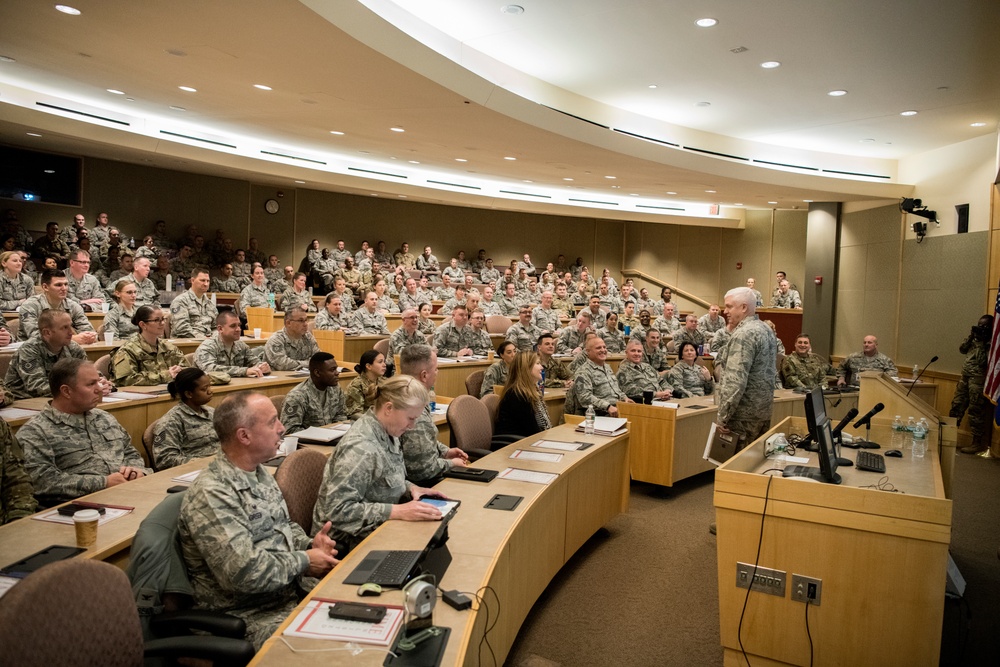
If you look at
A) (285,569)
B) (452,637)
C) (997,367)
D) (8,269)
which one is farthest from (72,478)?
(997,367)

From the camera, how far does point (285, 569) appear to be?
2172 millimetres

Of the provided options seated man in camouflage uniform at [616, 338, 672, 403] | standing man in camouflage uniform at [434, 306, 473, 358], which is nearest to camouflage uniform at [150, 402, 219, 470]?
seated man in camouflage uniform at [616, 338, 672, 403]

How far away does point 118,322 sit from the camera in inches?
268

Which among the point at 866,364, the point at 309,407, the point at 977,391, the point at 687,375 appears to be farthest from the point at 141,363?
the point at 977,391

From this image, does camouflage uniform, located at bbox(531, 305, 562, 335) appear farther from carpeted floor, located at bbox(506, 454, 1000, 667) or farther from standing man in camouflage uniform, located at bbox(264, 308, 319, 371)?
carpeted floor, located at bbox(506, 454, 1000, 667)

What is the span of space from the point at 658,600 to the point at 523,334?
542cm

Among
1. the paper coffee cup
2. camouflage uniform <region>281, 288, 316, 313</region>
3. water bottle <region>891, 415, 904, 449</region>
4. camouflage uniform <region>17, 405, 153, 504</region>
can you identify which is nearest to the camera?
the paper coffee cup

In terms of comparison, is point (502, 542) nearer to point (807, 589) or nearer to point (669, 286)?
point (807, 589)

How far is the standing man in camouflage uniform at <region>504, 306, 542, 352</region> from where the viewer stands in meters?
8.79

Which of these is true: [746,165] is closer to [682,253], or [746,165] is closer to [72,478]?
[682,253]

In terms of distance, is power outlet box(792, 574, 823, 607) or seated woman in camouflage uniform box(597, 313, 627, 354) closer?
power outlet box(792, 574, 823, 607)

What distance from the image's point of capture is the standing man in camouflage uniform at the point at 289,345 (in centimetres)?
631

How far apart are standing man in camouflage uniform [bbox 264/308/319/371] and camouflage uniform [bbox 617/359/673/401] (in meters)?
2.95

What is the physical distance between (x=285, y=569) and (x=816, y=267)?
12.3 meters
